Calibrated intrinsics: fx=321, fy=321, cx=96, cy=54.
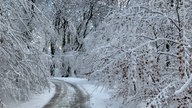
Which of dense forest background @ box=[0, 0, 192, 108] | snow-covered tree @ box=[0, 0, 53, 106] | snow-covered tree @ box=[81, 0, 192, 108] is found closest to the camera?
dense forest background @ box=[0, 0, 192, 108]

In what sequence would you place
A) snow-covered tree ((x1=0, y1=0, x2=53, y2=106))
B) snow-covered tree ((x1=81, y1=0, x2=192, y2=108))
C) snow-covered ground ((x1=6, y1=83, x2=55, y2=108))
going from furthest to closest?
snow-covered ground ((x1=6, y1=83, x2=55, y2=108)) → snow-covered tree ((x1=0, y1=0, x2=53, y2=106)) → snow-covered tree ((x1=81, y1=0, x2=192, y2=108))

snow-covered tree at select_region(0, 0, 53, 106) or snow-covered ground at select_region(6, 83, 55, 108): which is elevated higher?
snow-covered tree at select_region(0, 0, 53, 106)

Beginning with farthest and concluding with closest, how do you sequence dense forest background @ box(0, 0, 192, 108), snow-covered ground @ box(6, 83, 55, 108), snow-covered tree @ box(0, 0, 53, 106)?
1. snow-covered ground @ box(6, 83, 55, 108)
2. snow-covered tree @ box(0, 0, 53, 106)
3. dense forest background @ box(0, 0, 192, 108)

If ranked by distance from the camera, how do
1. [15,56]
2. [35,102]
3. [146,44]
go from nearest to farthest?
[146,44] < [15,56] < [35,102]

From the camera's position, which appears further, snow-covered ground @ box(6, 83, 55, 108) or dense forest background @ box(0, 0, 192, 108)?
snow-covered ground @ box(6, 83, 55, 108)

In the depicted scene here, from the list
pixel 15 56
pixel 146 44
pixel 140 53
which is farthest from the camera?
pixel 15 56

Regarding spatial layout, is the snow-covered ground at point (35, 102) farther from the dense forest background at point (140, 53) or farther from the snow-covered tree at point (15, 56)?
the dense forest background at point (140, 53)

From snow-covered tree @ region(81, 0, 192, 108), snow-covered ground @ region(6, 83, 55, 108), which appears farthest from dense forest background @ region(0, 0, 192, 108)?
snow-covered ground @ region(6, 83, 55, 108)

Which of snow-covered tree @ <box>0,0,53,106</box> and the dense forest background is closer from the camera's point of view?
the dense forest background

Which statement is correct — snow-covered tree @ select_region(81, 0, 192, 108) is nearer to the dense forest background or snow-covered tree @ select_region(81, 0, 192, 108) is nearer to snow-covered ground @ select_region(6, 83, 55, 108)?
the dense forest background

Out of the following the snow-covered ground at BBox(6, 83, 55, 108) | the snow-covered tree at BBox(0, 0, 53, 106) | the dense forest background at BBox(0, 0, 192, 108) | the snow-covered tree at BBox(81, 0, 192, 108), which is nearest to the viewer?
the dense forest background at BBox(0, 0, 192, 108)

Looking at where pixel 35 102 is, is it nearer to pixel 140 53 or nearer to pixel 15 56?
pixel 15 56

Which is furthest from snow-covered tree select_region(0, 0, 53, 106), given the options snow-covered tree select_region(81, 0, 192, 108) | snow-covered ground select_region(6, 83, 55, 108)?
snow-covered tree select_region(81, 0, 192, 108)

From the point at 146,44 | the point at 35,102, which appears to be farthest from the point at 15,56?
the point at 146,44
